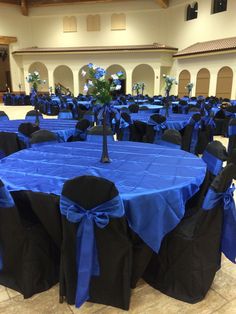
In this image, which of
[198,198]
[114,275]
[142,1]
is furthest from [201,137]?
[142,1]

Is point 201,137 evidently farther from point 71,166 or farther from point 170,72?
point 170,72

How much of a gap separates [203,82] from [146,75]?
5.07 metres

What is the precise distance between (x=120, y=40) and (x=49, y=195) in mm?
19513

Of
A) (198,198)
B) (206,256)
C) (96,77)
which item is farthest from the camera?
(198,198)

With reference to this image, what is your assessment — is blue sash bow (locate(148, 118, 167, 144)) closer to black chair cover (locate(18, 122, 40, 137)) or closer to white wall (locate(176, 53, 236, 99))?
black chair cover (locate(18, 122, 40, 137))

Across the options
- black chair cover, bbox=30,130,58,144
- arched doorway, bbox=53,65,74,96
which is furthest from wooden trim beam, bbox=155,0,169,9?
black chair cover, bbox=30,130,58,144

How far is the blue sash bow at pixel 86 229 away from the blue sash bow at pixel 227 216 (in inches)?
23.2

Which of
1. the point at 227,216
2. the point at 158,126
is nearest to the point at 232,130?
the point at 158,126

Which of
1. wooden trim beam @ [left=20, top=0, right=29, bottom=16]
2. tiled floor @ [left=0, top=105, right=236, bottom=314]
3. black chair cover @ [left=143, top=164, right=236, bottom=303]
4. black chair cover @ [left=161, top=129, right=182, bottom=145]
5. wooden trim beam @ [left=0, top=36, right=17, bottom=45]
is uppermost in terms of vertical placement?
wooden trim beam @ [left=20, top=0, right=29, bottom=16]

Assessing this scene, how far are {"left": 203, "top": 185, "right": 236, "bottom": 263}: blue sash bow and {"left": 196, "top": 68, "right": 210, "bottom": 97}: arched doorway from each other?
561 inches

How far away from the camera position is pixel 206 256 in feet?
6.22

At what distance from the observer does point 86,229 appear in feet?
5.35

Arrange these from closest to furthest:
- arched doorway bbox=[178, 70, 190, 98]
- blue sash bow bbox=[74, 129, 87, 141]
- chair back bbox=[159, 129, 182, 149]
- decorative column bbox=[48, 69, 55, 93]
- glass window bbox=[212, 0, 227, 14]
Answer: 1. chair back bbox=[159, 129, 182, 149]
2. blue sash bow bbox=[74, 129, 87, 141]
3. glass window bbox=[212, 0, 227, 14]
4. arched doorway bbox=[178, 70, 190, 98]
5. decorative column bbox=[48, 69, 55, 93]

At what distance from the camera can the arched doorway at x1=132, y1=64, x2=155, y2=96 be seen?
746 inches
